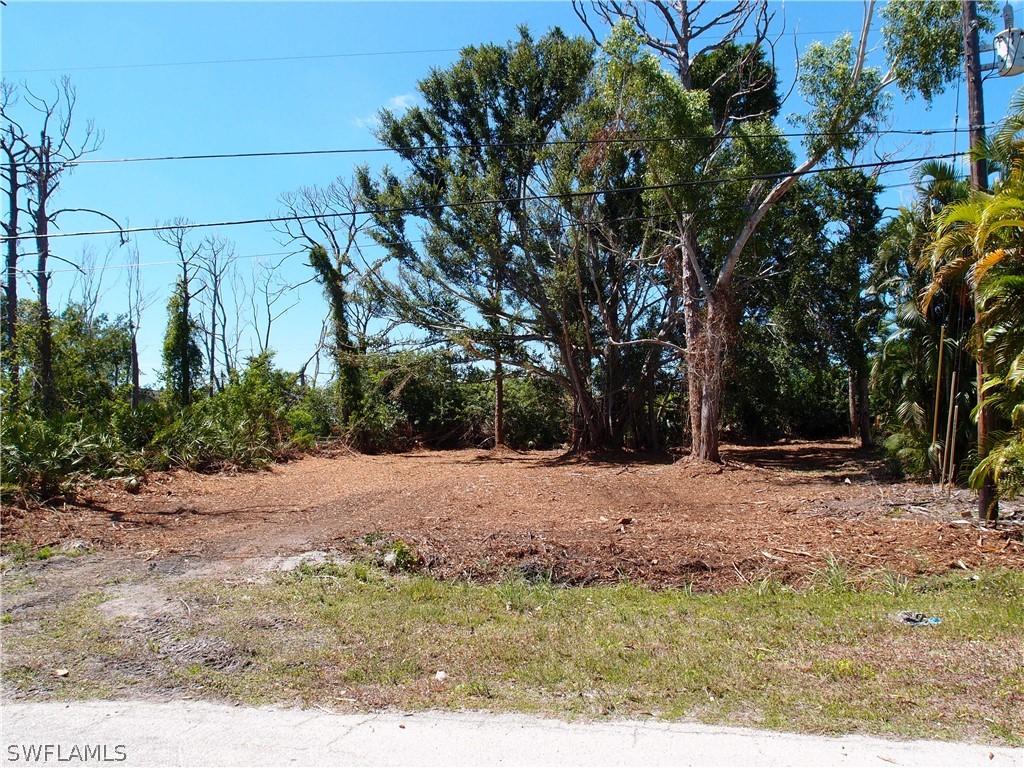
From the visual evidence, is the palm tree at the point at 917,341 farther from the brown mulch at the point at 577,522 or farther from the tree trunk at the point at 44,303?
the tree trunk at the point at 44,303

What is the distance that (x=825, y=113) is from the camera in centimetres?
1423

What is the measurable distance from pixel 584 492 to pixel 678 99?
8152 millimetres

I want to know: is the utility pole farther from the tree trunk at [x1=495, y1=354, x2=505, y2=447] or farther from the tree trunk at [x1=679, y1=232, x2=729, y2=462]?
the tree trunk at [x1=495, y1=354, x2=505, y2=447]

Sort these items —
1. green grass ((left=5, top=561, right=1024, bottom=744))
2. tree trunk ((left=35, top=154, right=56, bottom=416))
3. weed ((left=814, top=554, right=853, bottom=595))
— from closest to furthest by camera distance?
green grass ((left=5, top=561, right=1024, bottom=744))
weed ((left=814, top=554, right=853, bottom=595))
tree trunk ((left=35, top=154, right=56, bottom=416))

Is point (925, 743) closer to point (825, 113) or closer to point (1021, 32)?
point (1021, 32)

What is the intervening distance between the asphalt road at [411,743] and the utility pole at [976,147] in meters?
6.00

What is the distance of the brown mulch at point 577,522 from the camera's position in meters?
7.57

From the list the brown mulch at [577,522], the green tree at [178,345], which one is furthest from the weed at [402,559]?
the green tree at [178,345]

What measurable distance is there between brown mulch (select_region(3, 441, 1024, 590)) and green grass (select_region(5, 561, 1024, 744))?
75 cm

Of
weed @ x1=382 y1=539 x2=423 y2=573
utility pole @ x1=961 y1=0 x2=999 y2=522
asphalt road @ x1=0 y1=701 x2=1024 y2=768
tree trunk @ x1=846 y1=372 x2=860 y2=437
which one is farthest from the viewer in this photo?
tree trunk @ x1=846 y1=372 x2=860 y2=437

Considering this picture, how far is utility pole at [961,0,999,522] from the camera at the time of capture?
8680mm

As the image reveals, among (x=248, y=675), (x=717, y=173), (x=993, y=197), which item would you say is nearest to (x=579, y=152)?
(x=717, y=173)

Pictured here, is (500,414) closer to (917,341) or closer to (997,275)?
(917,341)

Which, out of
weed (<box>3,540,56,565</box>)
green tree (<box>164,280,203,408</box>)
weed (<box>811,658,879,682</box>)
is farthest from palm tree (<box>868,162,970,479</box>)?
green tree (<box>164,280,203,408</box>)
